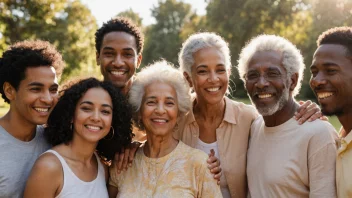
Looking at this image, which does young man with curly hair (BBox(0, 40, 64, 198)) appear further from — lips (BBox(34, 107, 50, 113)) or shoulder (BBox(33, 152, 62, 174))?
shoulder (BBox(33, 152, 62, 174))

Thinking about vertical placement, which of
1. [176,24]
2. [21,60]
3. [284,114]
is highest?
[176,24]

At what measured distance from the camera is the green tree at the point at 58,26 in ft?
74.6

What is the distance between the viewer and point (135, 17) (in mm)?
65062

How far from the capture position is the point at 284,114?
13.6 ft

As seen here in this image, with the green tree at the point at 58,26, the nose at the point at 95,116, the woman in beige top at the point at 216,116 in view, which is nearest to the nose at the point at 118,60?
the woman in beige top at the point at 216,116

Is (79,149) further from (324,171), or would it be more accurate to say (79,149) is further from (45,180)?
(324,171)

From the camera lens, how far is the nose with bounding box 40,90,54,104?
13.1ft

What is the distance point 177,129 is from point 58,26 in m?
23.3

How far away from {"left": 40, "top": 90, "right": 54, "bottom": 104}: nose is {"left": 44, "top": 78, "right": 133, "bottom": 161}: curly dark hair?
10cm

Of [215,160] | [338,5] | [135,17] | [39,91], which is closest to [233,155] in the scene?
[215,160]

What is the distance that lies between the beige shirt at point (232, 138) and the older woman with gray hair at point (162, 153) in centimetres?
38

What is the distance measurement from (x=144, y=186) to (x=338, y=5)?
111 feet

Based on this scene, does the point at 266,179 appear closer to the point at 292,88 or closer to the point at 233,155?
the point at 233,155

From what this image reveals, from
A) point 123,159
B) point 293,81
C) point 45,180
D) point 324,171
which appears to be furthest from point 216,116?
point 45,180
